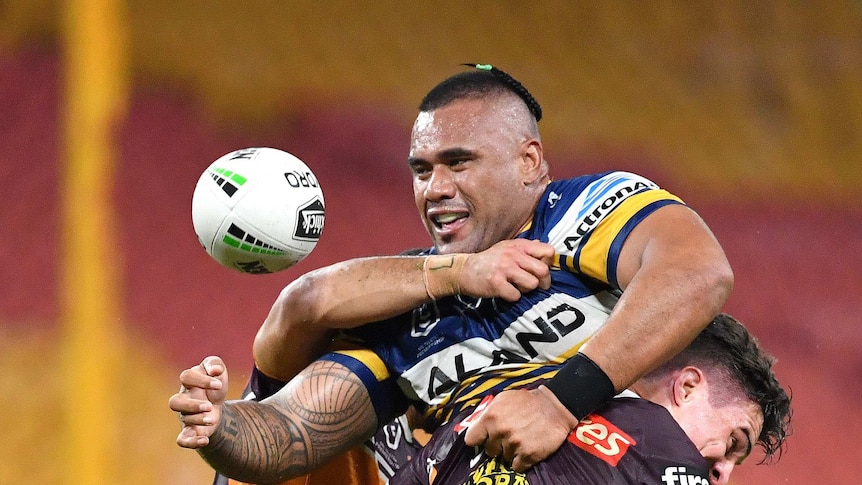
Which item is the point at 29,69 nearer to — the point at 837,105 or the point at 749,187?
the point at 749,187

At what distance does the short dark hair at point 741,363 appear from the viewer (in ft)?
6.93

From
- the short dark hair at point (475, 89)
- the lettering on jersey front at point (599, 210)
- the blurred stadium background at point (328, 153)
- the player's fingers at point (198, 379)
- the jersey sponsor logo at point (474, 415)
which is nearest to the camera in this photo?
the player's fingers at point (198, 379)

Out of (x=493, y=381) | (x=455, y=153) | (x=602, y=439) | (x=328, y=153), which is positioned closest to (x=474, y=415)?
(x=493, y=381)

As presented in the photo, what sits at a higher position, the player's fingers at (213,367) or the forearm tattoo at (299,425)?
the player's fingers at (213,367)

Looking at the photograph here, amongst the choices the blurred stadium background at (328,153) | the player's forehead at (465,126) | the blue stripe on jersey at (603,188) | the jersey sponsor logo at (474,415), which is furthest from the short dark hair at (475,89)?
the blurred stadium background at (328,153)

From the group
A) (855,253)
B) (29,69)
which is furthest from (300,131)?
(855,253)

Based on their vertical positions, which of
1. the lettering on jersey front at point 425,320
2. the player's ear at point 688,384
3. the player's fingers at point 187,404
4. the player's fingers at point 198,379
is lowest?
the player's ear at point 688,384

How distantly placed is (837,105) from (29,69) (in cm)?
383

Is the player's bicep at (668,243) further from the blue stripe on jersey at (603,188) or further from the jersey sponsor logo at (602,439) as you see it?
the jersey sponsor logo at (602,439)

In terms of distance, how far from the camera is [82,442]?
411 centimetres

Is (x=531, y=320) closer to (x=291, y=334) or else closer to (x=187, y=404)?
(x=291, y=334)

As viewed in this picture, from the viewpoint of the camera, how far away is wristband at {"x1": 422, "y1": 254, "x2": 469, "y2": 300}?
2094mm

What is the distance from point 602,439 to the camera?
1.86 m

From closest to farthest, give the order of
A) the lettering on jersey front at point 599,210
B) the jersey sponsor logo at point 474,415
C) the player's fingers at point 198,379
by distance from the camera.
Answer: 1. the player's fingers at point 198,379
2. the jersey sponsor logo at point 474,415
3. the lettering on jersey front at point 599,210
